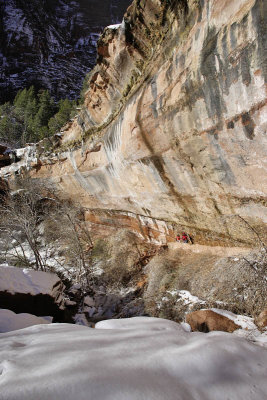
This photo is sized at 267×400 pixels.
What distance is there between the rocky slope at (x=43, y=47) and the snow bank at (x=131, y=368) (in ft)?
146

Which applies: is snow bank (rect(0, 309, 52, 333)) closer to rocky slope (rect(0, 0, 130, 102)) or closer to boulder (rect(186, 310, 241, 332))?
boulder (rect(186, 310, 241, 332))

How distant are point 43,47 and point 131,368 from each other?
57.5 metres

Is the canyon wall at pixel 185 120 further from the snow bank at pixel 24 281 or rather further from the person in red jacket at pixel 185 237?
the snow bank at pixel 24 281

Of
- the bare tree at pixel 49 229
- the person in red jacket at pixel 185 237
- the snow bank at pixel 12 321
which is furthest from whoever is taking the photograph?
the bare tree at pixel 49 229

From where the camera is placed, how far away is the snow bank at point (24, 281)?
5855 mm

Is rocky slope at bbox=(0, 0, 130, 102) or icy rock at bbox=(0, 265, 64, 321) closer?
icy rock at bbox=(0, 265, 64, 321)

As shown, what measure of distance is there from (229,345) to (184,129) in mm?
5173

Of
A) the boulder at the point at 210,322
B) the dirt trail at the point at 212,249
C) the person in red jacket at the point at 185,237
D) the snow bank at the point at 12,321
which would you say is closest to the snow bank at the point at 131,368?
the boulder at the point at 210,322

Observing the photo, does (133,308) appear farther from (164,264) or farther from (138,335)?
(138,335)

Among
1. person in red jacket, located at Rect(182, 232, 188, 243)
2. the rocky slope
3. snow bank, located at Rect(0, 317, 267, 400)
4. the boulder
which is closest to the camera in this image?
snow bank, located at Rect(0, 317, 267, 400)

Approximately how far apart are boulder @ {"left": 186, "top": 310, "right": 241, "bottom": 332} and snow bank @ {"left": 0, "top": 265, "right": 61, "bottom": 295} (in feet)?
14.9

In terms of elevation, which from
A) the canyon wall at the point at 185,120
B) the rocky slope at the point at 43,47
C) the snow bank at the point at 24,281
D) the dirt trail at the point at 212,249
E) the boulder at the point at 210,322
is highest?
the rocky slope at the point at 43,47

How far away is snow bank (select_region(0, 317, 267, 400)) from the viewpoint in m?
1.28

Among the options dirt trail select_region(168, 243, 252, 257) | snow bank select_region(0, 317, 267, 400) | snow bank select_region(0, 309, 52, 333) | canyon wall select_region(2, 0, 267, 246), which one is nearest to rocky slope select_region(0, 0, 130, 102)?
canyon wall select_region(2, 0, 267, 246)
